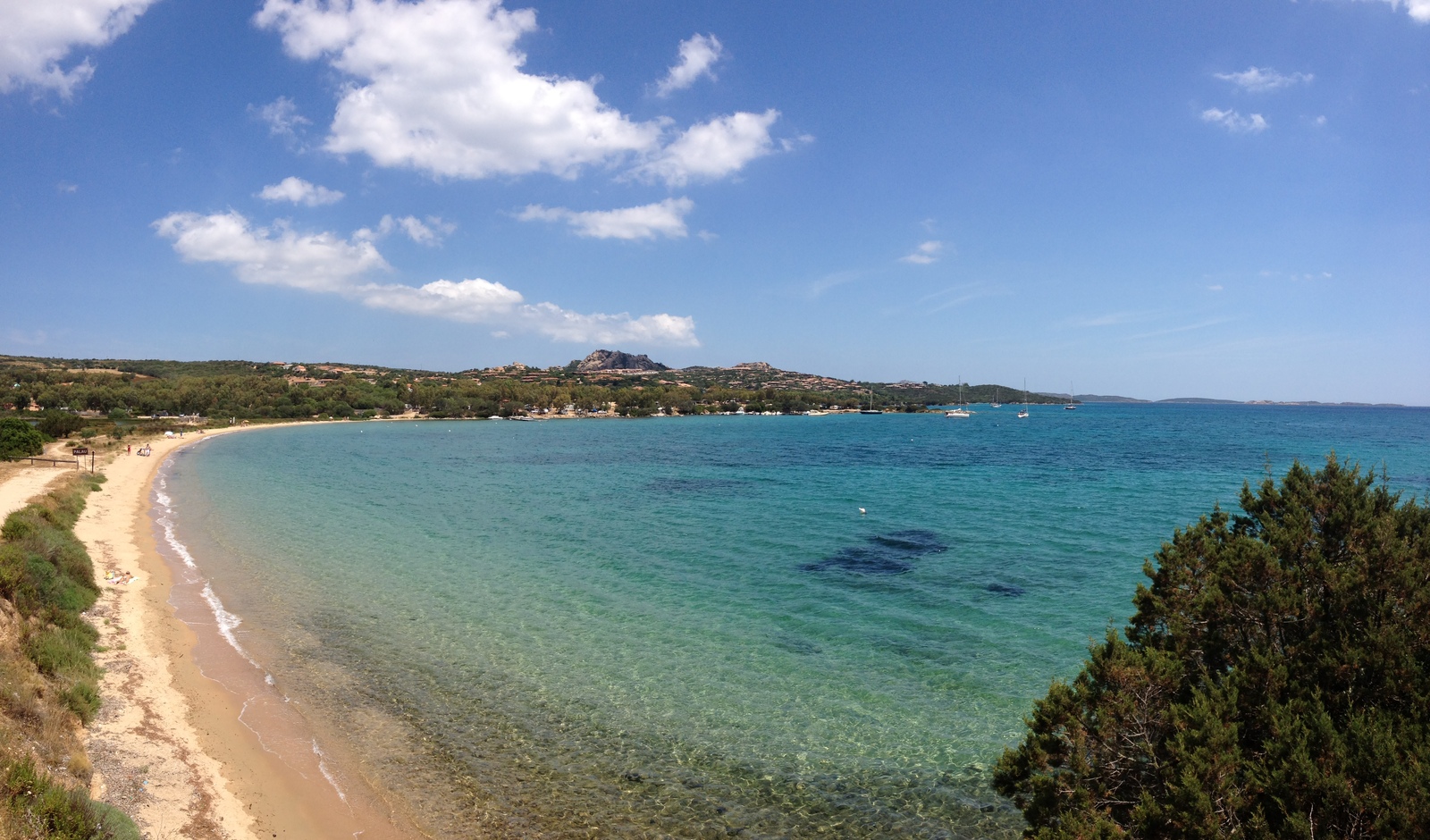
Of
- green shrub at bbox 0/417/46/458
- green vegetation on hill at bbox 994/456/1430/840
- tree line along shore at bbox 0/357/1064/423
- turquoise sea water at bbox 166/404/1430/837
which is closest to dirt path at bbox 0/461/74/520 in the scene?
green shrub at bbox 0/417/46/458

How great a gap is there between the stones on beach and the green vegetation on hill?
14.9 m

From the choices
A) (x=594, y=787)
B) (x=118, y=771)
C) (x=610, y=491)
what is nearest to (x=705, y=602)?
(x=594, y=787)

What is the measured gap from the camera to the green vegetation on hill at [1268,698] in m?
4.13

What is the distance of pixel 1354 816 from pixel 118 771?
12742mm

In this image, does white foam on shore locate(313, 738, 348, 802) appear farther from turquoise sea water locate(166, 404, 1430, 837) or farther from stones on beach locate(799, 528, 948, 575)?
stones on beach locate(799, 528, 948, 575)

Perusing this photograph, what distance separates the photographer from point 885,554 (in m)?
22.8

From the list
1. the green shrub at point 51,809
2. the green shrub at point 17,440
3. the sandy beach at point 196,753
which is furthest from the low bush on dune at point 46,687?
the green shrub at point 17,440

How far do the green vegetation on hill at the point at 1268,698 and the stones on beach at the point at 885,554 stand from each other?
14.9 m

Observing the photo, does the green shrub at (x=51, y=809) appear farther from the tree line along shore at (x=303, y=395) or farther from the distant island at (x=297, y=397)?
the tree line along shore at (x=303, y=395)

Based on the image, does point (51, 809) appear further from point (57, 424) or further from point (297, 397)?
point (297, 397)

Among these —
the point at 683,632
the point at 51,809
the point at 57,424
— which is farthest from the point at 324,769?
the point at 57,424

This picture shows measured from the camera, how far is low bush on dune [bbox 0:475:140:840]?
21.5ft

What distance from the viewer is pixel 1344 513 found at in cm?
568

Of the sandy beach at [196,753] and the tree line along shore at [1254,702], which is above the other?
the tree line along shore at [1254,702]
